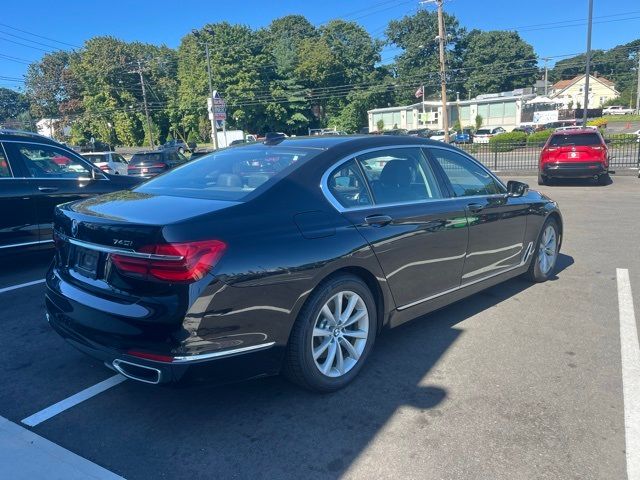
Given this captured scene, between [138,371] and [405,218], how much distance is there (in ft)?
6.70

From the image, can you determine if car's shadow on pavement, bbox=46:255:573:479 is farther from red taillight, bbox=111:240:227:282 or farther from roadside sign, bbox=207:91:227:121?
roadside sign, bbox=207:91:227:121

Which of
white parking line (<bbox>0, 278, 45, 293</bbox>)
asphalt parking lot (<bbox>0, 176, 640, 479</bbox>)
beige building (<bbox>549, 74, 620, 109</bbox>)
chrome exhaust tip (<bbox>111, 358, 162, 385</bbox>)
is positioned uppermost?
beige building (<bbox>549, 74, 620, 109</bbox>)

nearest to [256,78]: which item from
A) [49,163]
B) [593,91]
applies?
[49,163]

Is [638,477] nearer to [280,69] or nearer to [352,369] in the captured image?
[352,369]

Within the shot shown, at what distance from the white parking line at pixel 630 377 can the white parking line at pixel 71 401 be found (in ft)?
9.97

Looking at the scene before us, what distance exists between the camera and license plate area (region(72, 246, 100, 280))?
9.77 ft

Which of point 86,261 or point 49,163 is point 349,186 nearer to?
point 86,261

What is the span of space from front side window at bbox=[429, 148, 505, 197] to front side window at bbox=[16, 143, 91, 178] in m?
4.78

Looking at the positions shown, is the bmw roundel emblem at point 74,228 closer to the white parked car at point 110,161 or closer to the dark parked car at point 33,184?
the dark parked car at point 33,184

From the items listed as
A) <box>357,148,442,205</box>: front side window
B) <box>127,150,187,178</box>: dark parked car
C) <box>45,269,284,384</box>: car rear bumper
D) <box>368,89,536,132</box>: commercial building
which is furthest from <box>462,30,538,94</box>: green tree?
<box>45,269,284,384</box>: car rear bumper

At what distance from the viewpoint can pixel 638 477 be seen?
251 centimetres

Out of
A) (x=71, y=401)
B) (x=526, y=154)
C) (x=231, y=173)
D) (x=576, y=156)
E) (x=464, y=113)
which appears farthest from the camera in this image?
(x=464, y=113)

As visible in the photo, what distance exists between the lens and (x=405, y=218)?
12.3 ft

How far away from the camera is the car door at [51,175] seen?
6.31 metres
